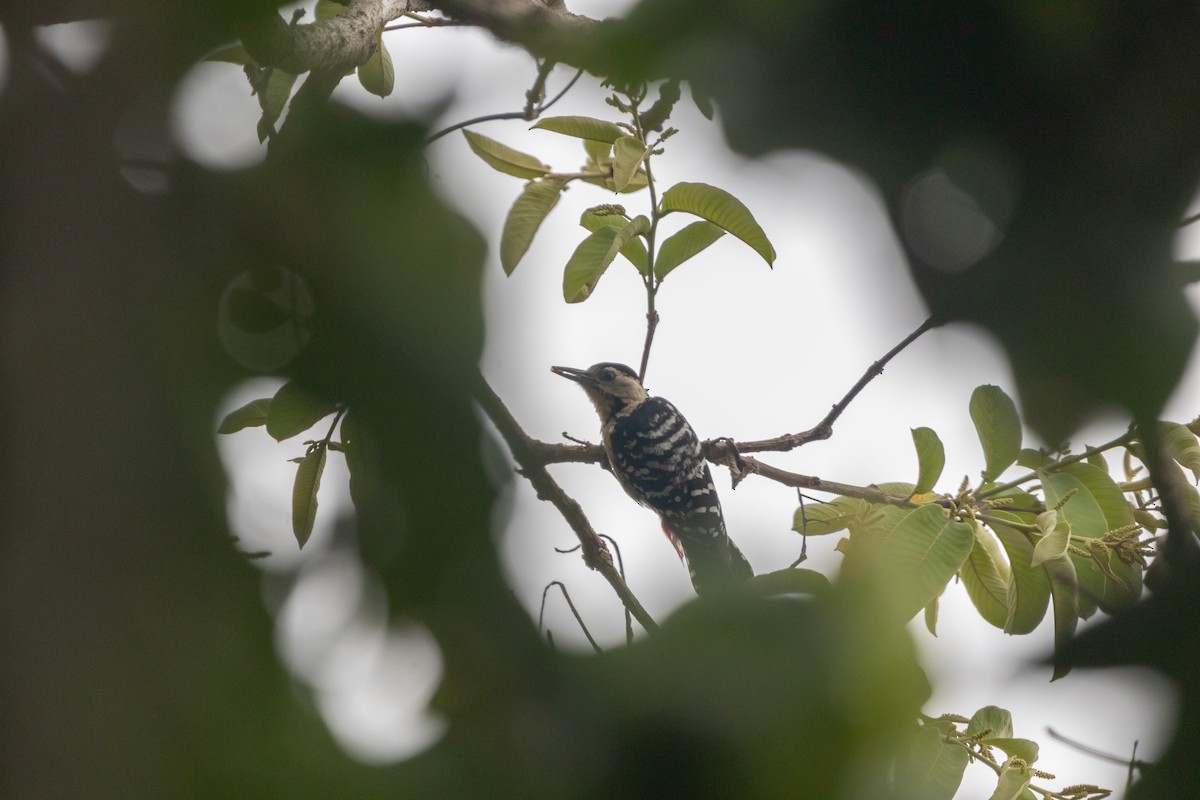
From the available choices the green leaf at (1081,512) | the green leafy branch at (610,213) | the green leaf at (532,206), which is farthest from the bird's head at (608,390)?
the green leaf at (1081,512)

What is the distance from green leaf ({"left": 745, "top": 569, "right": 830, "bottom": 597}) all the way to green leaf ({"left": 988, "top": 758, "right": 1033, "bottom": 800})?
113 centimetres

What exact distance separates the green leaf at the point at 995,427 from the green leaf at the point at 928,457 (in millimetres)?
179

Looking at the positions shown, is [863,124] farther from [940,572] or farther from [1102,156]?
[940,572]

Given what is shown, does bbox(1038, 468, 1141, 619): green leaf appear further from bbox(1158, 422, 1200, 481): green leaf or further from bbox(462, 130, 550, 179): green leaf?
bbox(462, 130, 550, 179): green leaf

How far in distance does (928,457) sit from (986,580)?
11.5 inches

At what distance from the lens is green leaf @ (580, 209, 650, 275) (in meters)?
1.90

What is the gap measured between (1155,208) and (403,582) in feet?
1.21

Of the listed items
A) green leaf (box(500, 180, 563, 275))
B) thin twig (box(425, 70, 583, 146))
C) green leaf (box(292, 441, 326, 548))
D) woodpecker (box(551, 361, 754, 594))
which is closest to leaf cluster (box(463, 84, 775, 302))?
green leaf (box(500, 180, 563, 275))

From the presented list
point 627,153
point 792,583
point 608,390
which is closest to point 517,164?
point 627,153

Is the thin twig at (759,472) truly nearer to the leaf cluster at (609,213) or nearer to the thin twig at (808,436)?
the thin twig at (808,436)

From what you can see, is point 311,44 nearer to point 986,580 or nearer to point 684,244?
point 684,244

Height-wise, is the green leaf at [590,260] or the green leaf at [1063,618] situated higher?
the green leaf at [590,260]

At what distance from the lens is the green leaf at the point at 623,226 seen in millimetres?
1900

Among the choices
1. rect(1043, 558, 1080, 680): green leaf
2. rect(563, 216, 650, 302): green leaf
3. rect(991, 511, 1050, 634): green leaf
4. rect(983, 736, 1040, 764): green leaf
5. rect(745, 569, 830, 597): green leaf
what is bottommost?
rect(983, 736, 1040, 764): green leaf
